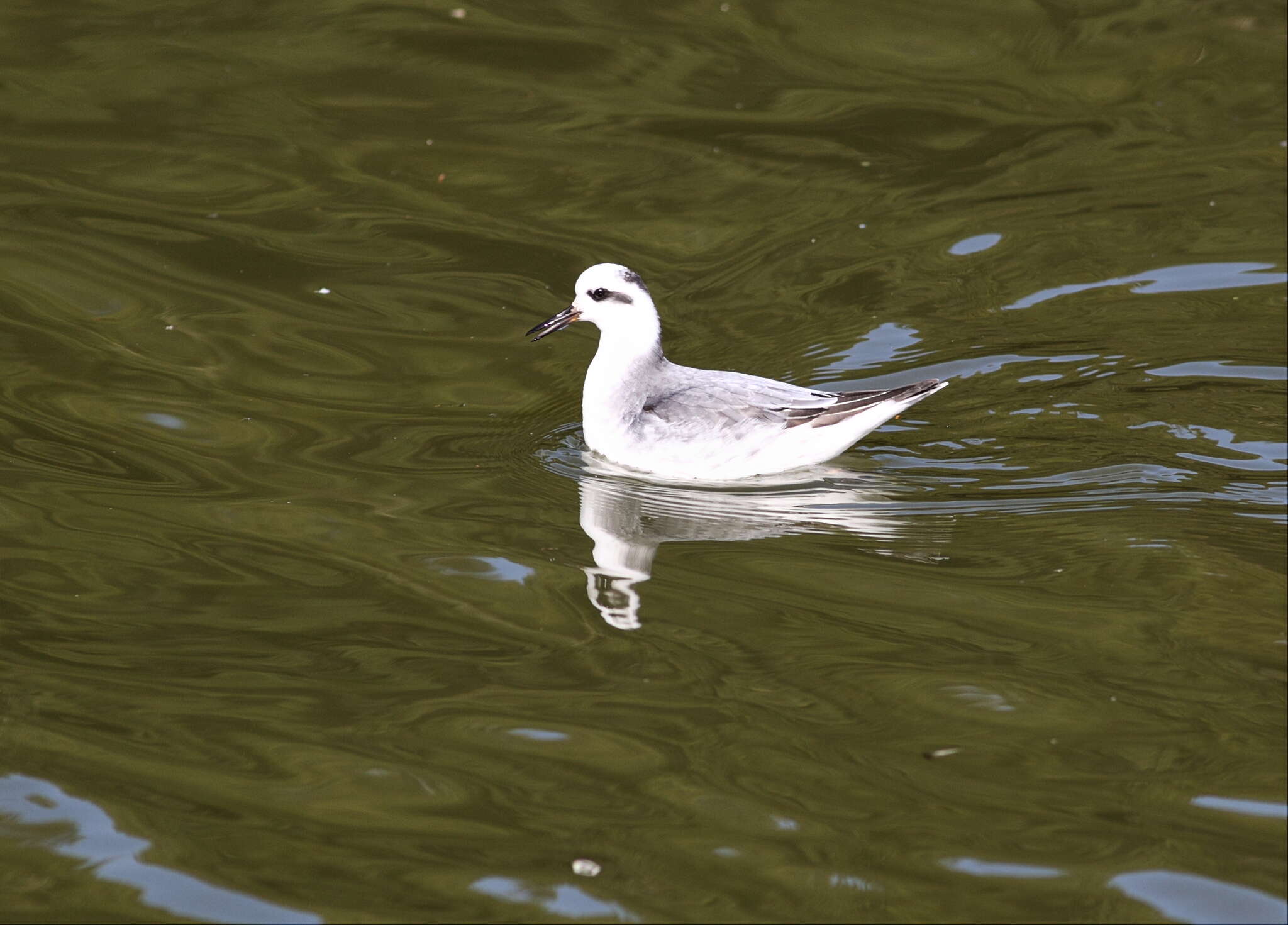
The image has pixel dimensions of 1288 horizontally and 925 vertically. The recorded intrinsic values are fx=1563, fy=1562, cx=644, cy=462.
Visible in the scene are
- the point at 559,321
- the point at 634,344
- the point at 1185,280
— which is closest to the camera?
the point at 634,344

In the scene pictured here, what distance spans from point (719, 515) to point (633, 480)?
2.33ft

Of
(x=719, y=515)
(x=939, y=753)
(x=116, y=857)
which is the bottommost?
(x=116, y=857)

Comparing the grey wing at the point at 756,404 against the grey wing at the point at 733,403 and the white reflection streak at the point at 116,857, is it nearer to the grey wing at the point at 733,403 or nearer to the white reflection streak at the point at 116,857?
the grey wing at the point at 733,403

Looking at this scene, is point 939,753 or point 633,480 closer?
point 939,753

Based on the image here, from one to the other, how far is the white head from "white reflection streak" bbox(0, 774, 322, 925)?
13.3 ft

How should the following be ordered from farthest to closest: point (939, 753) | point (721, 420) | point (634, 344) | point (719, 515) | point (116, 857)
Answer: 1. point (634, 344)
2. point (721, 420)
3. point (719, 515)
4. point (939, 753)
5. point (116, 857)

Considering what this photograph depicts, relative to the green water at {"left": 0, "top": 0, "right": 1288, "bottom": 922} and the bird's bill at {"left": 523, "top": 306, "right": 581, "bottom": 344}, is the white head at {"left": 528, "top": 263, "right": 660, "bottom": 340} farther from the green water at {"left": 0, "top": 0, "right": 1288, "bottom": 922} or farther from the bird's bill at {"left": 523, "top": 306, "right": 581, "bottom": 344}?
the green water at {"left": 0, "top": 0, "right": 1288, "bottom": 922}

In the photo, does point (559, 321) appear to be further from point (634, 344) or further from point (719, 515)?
point (719, 515)

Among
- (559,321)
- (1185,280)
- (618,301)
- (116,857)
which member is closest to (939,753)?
(116,857)

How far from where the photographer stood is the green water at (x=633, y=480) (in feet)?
14.9

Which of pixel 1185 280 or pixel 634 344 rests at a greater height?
pixel 1185 280

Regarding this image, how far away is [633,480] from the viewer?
7641mm

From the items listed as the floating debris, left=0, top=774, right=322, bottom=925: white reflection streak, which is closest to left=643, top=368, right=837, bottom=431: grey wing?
the floating debris

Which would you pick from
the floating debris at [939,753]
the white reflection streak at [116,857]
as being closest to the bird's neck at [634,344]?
the floating debris at [939,753]
